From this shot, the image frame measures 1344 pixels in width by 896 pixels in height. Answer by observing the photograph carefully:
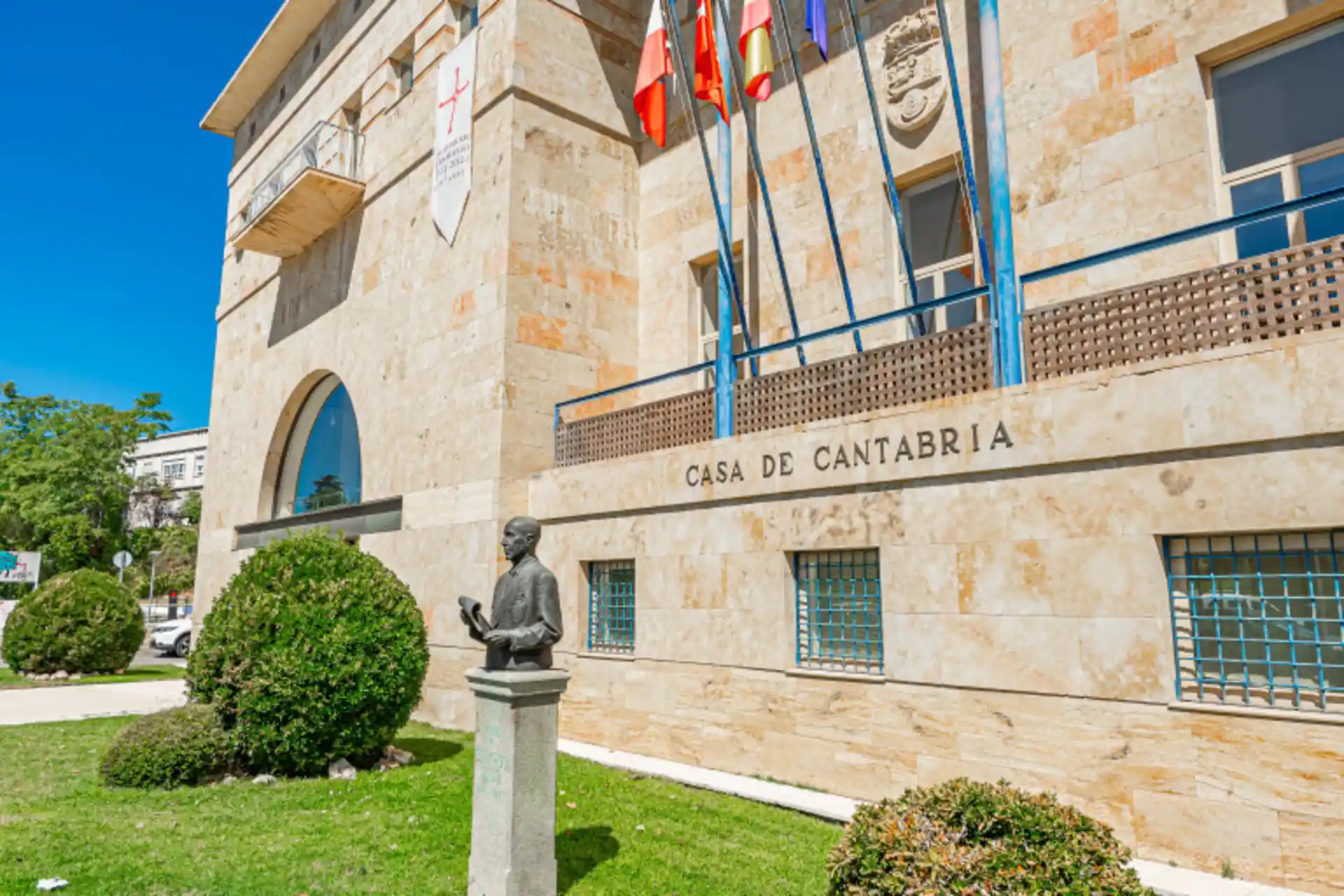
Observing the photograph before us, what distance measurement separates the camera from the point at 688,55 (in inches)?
564

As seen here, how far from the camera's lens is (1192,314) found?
676cm

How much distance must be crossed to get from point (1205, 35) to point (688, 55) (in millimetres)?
7937

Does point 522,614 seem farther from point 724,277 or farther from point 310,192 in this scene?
point 310,192

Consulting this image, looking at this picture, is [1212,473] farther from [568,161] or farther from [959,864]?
[568,161]

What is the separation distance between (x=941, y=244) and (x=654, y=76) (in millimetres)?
4477

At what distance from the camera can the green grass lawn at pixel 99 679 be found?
18109 mm

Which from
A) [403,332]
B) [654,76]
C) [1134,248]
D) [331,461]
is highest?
[654,76]

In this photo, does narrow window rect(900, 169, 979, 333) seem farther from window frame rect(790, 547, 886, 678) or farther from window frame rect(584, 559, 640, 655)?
window frame rect(584, 559, 640, 655)

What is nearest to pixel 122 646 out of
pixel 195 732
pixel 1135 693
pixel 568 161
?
pixel 195 732

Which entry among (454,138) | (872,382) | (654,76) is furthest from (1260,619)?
(454,138)

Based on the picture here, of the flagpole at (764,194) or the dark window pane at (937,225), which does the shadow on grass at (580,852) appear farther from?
the dark window pane at (937,225)

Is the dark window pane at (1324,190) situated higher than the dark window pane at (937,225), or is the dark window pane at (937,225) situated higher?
the dark window pane at (937,225)

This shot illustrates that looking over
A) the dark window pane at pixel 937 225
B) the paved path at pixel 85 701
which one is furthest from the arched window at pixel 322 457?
the dark window pane at pixel 937 225

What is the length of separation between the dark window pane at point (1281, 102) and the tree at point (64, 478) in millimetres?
Result: 53178
